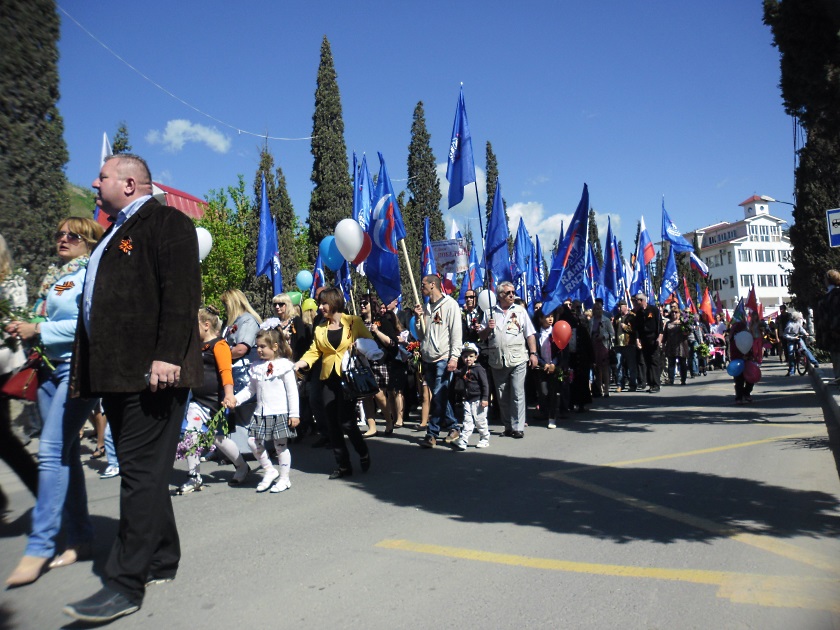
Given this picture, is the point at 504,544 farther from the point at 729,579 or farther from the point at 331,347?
the point at 331,347

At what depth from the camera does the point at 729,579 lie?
3.77 metres

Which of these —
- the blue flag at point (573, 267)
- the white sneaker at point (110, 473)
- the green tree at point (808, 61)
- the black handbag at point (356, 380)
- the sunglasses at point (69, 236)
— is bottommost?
the white sneaker at point (110, 473)

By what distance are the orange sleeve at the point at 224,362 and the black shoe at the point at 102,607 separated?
9.61 ft

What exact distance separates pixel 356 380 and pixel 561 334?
16.2 feet

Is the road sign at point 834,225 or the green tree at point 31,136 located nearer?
the green tree at point 31,136

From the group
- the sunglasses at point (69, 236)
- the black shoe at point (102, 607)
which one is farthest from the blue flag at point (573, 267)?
the black shoe at point (102, 607)

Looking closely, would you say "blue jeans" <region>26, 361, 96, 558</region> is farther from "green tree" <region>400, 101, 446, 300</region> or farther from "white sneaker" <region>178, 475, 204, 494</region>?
"green tree" <region>400, 101, 446, 300</region>

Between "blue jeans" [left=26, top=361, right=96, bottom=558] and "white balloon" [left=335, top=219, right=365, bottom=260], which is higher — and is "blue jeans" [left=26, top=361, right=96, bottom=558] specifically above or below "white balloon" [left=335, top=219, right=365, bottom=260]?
below

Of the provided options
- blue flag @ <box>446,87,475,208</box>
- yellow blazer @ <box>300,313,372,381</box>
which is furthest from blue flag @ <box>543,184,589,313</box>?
yellow blazer @ <box>300,313,372,381</box>

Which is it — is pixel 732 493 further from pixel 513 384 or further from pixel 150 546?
pixel 150 546

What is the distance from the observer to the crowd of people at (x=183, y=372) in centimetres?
346

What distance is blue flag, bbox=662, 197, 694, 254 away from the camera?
22.5 m

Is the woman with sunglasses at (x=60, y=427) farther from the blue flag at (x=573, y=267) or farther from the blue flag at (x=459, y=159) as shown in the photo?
the blue flag at (x=573, y=267)

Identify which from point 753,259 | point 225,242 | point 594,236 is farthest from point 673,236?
point 753,259
